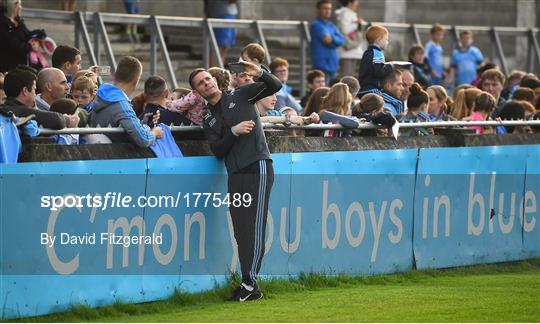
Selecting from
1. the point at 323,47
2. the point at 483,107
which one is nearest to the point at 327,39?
the point at 323,47

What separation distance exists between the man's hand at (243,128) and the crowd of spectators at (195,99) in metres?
0.57

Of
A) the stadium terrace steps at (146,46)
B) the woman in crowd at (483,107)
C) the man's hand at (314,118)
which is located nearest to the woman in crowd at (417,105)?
the woman in crowd at (483,107)

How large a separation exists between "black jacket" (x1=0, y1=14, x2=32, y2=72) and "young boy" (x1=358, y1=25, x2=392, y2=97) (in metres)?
3.86

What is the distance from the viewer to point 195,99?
40.7 ft

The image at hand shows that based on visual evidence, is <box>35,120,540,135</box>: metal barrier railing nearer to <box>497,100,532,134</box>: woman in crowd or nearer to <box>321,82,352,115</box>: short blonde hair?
<box>497,100,532,134</box>: woman in crowd

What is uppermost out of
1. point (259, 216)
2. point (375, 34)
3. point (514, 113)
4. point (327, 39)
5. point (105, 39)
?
point (375, 34)

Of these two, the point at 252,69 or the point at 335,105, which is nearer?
the point at 252,69

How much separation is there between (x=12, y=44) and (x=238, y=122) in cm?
503

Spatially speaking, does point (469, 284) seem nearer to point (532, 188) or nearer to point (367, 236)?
point (367, 236)

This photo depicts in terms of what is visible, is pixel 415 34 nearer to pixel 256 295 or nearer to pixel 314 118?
pixel 314 118

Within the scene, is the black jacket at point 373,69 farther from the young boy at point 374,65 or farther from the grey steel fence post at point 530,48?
the grey steel fence post at point 530,48

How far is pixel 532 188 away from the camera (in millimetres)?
15422

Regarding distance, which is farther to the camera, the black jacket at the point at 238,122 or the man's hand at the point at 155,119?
the man's hand at the point at 155,119

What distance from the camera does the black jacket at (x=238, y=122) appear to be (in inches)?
466
